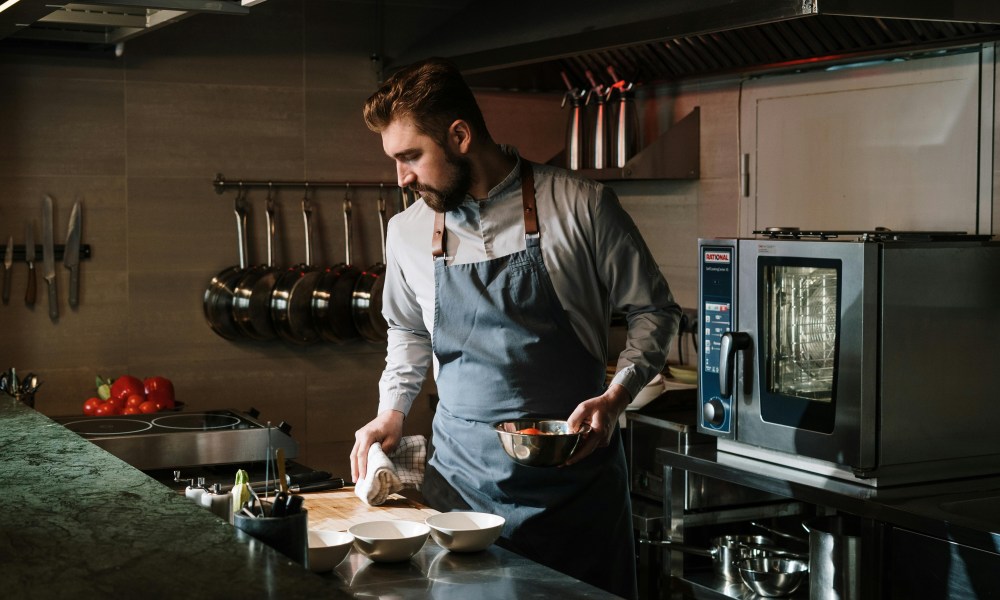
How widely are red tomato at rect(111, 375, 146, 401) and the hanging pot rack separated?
78cm

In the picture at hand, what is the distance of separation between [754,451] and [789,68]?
126cm

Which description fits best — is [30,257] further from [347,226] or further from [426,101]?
[426,101]

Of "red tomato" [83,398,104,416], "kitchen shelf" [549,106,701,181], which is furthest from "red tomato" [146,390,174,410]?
"kitchen shelf" [549,106,701,181]

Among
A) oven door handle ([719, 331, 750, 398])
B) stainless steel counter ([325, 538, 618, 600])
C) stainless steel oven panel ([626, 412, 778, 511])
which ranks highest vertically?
oven door handle ([719, 331, 750, 398])

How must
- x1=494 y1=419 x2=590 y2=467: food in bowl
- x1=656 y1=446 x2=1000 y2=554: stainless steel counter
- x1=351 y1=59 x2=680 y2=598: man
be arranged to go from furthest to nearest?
x1=351 y1=59 x2=680 y2=598: man < x1=656 y1=446 x2=1000 y2=554: stainless steel counter < x1=494 y1=419 x2=590 y2=467: food in bowl

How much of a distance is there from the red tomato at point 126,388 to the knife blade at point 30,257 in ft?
1.52

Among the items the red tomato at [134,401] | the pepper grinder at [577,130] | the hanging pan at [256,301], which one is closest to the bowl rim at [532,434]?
the red tomato at [134,401]

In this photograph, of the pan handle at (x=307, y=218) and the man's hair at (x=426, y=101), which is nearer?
the man's hair at (x=426, y=101)

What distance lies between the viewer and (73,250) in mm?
3680

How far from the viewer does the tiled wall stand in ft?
12.0

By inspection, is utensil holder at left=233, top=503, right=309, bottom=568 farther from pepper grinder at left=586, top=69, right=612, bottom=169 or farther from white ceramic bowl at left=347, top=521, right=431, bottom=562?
pepper grinder at left=586, top=69, right=612, bottom=169

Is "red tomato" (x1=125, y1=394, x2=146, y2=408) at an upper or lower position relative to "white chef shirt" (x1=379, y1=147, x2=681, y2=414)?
lower

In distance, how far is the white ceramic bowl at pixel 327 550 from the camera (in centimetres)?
157

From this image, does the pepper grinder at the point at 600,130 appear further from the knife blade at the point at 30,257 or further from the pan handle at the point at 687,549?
the knife blade at the point at 30,257
